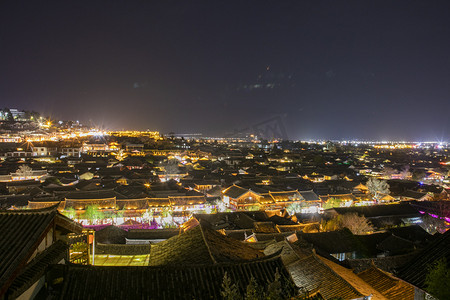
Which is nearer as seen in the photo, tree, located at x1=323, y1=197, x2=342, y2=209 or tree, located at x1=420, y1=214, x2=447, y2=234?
tree, located at x1=420, y1=214, x2=447, y2=234

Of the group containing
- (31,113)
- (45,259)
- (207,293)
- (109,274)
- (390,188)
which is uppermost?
(31,113)

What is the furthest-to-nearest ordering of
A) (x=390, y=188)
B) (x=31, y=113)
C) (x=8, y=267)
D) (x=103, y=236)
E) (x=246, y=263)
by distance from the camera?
(x=31, y=113) → (x=390, y=188) → (x=103, y=236) → (x=246, y=263) → (x=8, y=267)

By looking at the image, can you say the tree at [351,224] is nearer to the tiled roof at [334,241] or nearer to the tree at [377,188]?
the tiled roof at [334,241]

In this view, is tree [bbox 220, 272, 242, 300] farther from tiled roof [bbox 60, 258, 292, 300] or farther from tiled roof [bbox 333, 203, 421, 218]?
tiled roof [bbox 333, 203, 421, 218]

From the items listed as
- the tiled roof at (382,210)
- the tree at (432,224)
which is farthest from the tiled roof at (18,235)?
the tree at (432,224)

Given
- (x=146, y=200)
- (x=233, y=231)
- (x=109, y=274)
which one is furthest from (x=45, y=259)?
(x=146, y=200)

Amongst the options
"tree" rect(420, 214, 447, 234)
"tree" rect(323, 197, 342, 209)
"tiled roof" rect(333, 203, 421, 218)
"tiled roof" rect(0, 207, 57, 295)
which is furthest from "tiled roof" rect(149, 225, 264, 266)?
"tree" rect(323, 197, 342, 209)

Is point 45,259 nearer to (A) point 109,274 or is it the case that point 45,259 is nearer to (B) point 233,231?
(A) point 109,274
